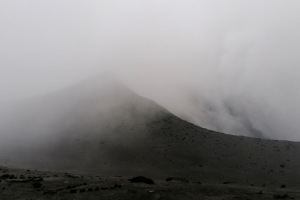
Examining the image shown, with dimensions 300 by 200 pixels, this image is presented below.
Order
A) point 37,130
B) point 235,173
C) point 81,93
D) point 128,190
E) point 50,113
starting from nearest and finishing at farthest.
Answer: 1. point 128,190
2. point 235,173
3. point 37,130
4. point 50,113
5. point 81,93

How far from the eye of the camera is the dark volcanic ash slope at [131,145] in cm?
6538

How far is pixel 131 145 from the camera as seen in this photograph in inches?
2997

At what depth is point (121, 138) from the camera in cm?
8019

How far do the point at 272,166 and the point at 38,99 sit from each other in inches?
2359

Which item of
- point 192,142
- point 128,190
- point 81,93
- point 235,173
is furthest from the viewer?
point 81,93

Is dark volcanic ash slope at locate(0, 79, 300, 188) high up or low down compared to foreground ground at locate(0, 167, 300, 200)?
up

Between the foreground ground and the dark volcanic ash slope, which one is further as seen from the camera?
the dark volcanic ash slope

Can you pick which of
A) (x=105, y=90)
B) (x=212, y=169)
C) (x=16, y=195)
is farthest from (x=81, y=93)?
(x=16, y=195)

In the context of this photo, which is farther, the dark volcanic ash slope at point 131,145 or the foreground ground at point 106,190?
the dark volcanic ash slope at point 131,145

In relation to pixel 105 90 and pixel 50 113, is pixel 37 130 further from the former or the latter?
pixel 105 90

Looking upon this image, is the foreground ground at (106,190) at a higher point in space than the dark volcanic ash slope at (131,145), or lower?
lower

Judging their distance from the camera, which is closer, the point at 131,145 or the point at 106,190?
the point at 106,190

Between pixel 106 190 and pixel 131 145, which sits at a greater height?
pixel 131 145

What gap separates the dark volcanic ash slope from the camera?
65.4 m
